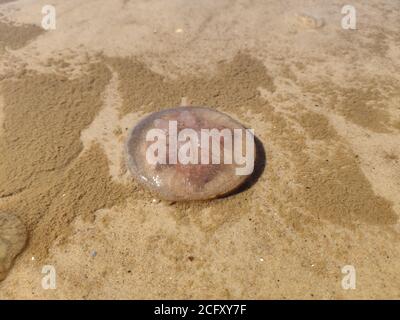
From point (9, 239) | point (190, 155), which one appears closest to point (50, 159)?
point (9, 239)

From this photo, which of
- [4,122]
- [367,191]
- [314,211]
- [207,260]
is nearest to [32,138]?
[4,122]

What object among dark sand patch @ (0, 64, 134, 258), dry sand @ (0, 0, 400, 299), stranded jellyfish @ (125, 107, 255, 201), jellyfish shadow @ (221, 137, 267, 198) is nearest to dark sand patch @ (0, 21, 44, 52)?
dry sand @ (0, 0, 400, 299)

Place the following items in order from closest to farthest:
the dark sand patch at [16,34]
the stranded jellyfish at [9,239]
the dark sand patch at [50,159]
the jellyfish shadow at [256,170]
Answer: the stranded jellyfish at [9,239] < the dark sand patch at [50,159] < the jellyfish shadow at [256,170] < the dark sand patch at [16,34]

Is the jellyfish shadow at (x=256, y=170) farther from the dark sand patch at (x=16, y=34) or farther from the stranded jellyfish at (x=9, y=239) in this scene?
the dark sand patch at (x=16, y=34)

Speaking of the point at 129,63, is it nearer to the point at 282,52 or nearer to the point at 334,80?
the point at 282,52

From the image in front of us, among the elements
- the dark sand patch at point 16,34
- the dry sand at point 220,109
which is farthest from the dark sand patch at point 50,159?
the dark sand patch at point 16,34

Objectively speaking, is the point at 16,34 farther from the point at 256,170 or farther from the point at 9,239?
the point at 256,170
